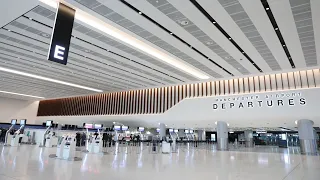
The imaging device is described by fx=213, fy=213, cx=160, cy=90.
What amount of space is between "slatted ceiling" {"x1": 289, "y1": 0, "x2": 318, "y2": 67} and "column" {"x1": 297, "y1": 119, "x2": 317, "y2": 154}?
513 cm

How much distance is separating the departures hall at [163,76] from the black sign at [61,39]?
0.04 metres

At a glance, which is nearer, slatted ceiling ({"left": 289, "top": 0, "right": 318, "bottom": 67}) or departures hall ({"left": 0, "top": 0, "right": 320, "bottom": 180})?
departures hall ({"left": 0, "top": 0, "right": 320, "bottom": 180})

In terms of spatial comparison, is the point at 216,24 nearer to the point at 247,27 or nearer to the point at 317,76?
the point at 247,27

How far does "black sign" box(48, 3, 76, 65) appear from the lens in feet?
20.7

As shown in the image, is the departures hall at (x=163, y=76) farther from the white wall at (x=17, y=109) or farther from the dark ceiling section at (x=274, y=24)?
the white wall at (x=17, y=109)

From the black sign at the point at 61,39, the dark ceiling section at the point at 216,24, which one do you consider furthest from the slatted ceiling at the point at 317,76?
the black sign at the point at 61,39

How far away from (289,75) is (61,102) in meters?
29.6

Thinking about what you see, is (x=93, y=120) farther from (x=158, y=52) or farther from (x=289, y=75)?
(x=289, y=75)

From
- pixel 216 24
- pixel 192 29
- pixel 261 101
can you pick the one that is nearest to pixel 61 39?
pixel 192 29

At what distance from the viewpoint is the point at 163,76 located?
59.8 feet

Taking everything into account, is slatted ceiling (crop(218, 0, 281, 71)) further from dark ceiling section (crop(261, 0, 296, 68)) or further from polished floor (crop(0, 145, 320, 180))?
polished floor (crop(0, 145, 320, 180))

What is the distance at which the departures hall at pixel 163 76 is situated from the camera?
698 centimetres

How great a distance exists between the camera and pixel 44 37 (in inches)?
439

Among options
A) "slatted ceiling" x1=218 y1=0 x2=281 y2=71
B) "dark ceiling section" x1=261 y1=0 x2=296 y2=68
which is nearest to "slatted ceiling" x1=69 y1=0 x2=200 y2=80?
"slatted ceiling" x1=218 y1=0 x2=281 y2=71
